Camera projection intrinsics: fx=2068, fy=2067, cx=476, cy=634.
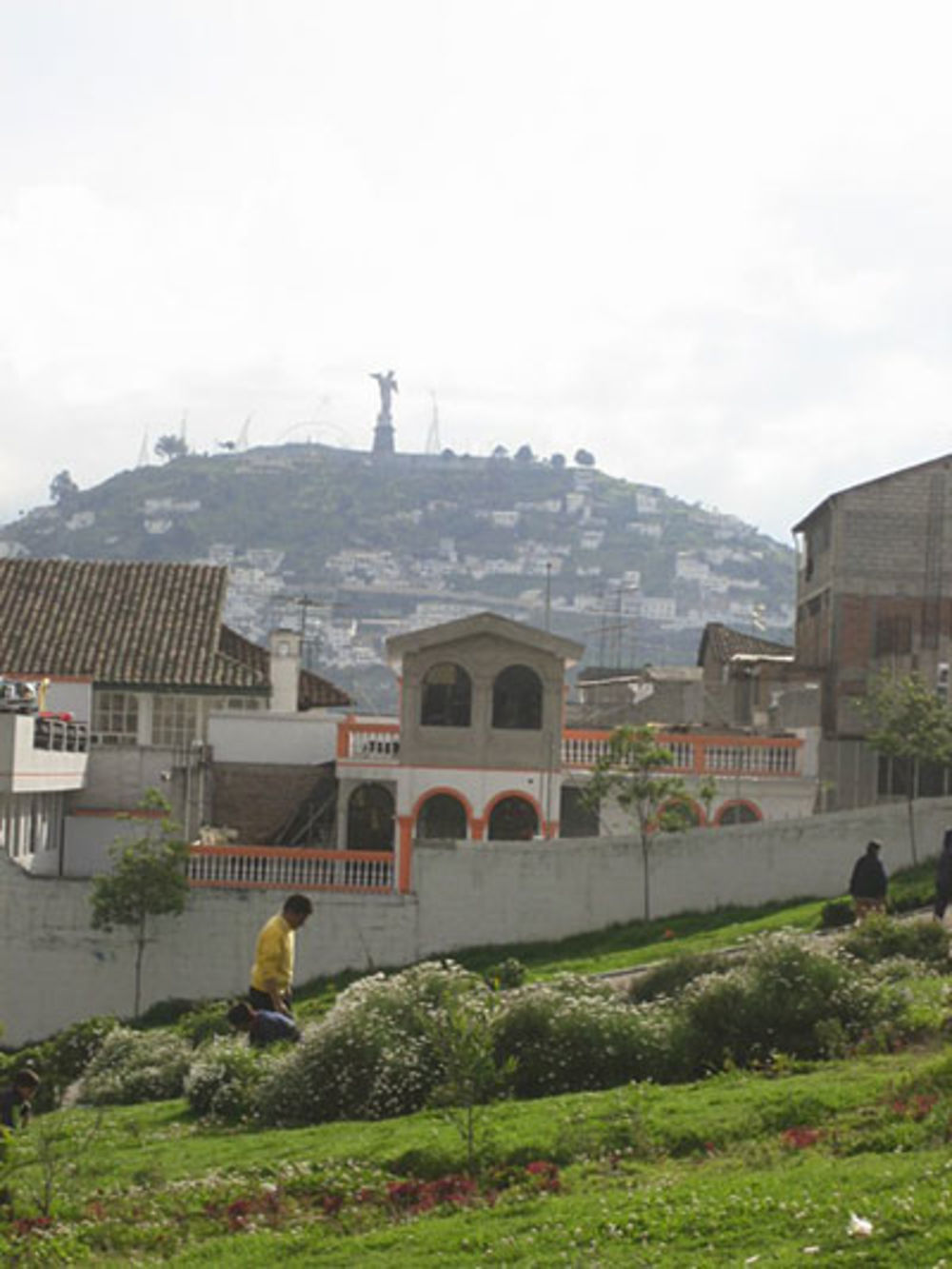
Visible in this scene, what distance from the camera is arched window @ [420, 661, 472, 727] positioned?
45625 millimetres

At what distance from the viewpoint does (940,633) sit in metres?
50.1

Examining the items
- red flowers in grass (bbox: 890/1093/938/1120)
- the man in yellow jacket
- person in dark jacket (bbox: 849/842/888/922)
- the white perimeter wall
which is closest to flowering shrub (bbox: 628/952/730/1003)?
person in dark jacket (bbox: 849/842/888/922)

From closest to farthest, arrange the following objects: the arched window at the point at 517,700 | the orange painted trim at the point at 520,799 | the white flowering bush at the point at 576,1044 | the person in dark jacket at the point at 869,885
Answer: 1. the white flowering bush at the point at 576,1044
2. the person in dark jacket at the point at 869,885
3. the orange painted trim at the point at 520,799
4. the arched window at the point at 517,700

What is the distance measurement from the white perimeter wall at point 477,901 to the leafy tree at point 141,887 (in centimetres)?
58

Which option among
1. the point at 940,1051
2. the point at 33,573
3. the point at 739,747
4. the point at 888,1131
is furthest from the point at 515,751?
the point at 888,1131

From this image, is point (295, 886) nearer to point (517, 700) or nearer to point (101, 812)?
point (517, 700)

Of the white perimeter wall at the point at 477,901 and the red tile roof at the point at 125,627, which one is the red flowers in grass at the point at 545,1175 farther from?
the red tile roof at the point at 125,627

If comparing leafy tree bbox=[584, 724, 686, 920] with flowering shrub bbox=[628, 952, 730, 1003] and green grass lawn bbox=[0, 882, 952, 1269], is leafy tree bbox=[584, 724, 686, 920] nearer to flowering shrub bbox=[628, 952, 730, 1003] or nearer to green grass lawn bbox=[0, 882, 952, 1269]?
flowering shrub bbox=[628, 952, 730, 1003]

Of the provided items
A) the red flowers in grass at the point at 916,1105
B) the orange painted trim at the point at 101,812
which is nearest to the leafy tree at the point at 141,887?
the orange painted trim at the point at 101,812

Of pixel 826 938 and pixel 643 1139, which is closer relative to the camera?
pixel 643 1139

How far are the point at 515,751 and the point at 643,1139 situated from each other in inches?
1126

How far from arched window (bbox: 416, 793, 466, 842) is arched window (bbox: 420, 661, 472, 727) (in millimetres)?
1636

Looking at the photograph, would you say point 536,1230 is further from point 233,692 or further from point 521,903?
point 233,692

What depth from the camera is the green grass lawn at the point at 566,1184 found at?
13.1 m
